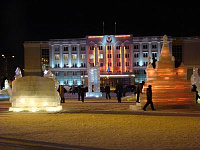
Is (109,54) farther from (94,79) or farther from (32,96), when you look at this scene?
(32,96)

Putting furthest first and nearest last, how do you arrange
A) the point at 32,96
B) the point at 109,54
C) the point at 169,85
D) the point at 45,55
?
1. the point at 45,55
2. the point at 109,54
3. the point at 169,85
4. the point at 32,96

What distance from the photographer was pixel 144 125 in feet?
45.3

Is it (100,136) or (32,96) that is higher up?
(32,96)

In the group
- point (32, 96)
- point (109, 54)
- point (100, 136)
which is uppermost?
point (109, 54)

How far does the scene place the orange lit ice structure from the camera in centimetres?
2189

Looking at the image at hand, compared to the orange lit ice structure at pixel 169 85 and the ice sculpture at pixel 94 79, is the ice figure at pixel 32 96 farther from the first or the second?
the ice sculpture at pixel 94 79

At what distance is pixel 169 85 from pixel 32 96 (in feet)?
29.2

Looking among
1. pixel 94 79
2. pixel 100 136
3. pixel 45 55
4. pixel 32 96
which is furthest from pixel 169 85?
pixel 45 55

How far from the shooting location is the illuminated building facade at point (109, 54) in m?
91.2

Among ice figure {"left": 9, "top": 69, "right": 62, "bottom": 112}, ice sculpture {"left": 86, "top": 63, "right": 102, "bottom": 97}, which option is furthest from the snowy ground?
ice sculpture {"left": 86, "top": 63, "right": 102, "bottom": 97}

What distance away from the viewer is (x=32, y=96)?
2116 cm

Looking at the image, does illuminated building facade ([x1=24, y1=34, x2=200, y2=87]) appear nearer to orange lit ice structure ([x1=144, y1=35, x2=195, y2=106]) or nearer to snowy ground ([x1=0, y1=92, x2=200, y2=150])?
orange lit ice structure ([x1=144, y1=35, x2=195, y2=106])

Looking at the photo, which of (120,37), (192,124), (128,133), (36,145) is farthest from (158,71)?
(120,37)

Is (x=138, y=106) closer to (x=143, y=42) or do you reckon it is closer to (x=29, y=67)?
(x=143, y=42)
